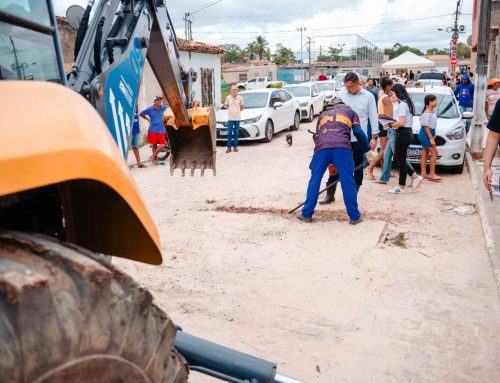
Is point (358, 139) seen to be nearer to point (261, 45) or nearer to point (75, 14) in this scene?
point (75, 14)

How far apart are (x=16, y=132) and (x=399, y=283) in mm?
4336

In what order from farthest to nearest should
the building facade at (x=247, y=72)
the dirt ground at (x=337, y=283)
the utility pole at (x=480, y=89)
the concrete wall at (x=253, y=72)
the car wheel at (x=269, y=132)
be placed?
the building facade at (x=247, y=72), the concrete wall at (x=253, y=72), the car wheel at (x=269, y=132), the utility pole at (x=480, y=89), the dirt ground at (x=337, y=283)

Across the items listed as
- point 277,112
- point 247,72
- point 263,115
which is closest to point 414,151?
point 263,115

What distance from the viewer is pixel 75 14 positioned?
3256 mm

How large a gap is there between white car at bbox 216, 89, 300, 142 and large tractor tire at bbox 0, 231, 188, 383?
13151mm

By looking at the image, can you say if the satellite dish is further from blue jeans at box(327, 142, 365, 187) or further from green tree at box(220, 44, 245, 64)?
green tree at box(220, 44, 245, 64)

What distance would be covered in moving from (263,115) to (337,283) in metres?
10.4

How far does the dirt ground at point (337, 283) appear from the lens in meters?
3.76

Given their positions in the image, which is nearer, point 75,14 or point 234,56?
point 75,14

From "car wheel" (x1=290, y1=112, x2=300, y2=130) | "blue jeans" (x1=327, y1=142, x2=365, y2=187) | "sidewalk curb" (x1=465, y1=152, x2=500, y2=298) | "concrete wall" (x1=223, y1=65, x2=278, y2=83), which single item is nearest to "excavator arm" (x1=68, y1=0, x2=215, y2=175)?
"blue jeans" (x1=327, y1=142, x2=365, y2=187)

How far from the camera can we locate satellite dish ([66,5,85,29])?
3244 mm

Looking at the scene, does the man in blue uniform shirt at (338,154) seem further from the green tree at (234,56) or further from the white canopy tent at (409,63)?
the green tree at (234,56)

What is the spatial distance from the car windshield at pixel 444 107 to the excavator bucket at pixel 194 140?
6.78 m

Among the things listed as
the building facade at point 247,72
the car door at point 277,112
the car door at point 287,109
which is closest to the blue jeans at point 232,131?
the car door at point 277,112
